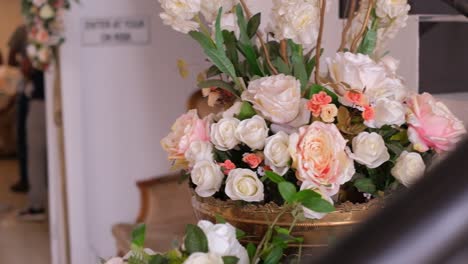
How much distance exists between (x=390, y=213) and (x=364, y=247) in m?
0.03

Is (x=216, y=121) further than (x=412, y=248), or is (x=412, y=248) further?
(x=216, y=121)

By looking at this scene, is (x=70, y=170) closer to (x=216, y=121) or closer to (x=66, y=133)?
(x=66, y=133)

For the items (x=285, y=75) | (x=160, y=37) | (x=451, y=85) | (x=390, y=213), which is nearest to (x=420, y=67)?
(x=451, y=85)

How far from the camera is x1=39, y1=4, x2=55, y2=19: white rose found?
3641mm

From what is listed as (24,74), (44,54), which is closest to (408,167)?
(44,54)

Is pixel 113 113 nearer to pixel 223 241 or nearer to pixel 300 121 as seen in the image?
pixel 300 121

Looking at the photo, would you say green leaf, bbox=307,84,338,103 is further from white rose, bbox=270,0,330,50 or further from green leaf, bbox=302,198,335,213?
green leaf, bbox=302,198,335,213

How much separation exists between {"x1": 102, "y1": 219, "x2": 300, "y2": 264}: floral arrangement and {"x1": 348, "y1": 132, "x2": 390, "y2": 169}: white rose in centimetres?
16

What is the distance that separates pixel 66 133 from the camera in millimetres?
3748

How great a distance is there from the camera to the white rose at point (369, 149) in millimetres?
952

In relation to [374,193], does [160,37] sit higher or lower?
higher

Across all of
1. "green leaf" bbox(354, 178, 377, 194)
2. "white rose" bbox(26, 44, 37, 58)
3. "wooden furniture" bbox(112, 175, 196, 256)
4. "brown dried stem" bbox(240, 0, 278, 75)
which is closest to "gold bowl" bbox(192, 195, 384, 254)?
"green leaf" bbox(354, 178, 377, 194)

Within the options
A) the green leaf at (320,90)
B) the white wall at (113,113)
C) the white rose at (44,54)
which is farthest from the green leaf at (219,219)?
the white rose at (44,54)

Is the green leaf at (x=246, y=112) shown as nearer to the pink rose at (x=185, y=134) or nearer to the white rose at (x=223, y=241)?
the pink rose at (x=185, y=134)
